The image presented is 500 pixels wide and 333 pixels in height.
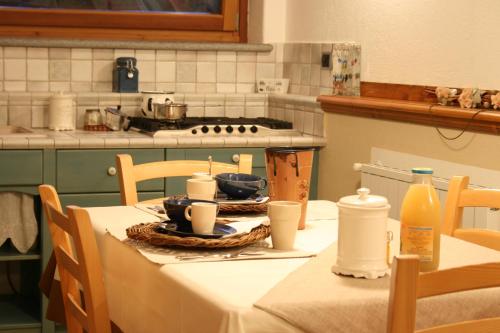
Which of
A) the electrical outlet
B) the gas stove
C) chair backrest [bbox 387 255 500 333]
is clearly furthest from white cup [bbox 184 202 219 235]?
the electrical outlet

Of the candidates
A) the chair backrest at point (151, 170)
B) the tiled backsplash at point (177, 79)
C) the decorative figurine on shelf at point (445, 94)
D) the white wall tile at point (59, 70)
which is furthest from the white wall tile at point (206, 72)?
the chair backrest at point (151, 170)

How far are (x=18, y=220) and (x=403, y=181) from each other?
158 centimetres

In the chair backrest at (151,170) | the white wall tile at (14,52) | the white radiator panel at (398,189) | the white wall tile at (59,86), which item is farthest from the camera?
the white wall tile at (59,86)

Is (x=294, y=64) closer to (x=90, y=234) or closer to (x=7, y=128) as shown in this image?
(x=7, y=128)

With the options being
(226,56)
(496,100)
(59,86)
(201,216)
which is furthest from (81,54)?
(201,216)

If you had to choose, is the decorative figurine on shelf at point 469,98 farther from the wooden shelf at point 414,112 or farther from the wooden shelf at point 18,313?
the wooden shelf at point 18,313

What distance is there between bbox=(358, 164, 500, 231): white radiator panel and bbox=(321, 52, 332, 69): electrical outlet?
78 centimetres

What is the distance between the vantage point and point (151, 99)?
434cm

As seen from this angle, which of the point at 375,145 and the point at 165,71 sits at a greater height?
the point at 165,71

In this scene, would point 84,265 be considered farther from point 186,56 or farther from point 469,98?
point 186,56

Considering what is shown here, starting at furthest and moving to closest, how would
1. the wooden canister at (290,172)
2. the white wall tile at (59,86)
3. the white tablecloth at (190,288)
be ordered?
the white wall tile at (59,86) → the wooden canister at (290,172) → the white tablecloth at (190,288)

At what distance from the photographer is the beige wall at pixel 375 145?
3.16m

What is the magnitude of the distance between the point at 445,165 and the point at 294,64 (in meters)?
1.52

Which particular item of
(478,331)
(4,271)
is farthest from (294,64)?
(478,331)
